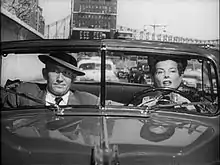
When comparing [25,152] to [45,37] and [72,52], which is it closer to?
[72,52]

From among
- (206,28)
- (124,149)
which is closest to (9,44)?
(124,149)

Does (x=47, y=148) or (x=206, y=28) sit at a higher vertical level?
(x=206, y=28)

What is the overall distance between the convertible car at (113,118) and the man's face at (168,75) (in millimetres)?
70

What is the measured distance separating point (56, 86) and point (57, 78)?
2.2 inches

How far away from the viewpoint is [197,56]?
279cm

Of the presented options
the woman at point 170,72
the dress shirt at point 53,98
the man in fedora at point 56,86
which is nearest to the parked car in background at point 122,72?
the woman at point 170,72

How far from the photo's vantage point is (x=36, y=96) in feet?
8.98

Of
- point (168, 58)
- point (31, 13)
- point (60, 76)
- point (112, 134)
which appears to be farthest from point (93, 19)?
point (112, 134)

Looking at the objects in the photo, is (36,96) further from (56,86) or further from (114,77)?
(114,77)

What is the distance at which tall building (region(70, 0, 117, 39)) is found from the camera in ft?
10.0

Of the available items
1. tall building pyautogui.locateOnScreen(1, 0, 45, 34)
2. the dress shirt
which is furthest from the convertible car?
tall building pyautogui.locateOnScreen(1, 0, 45, 34)

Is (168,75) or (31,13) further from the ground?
(31,13)

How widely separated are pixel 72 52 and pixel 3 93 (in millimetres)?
530

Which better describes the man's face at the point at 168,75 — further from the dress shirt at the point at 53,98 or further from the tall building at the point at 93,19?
the dress shirt at the point at 53,98
